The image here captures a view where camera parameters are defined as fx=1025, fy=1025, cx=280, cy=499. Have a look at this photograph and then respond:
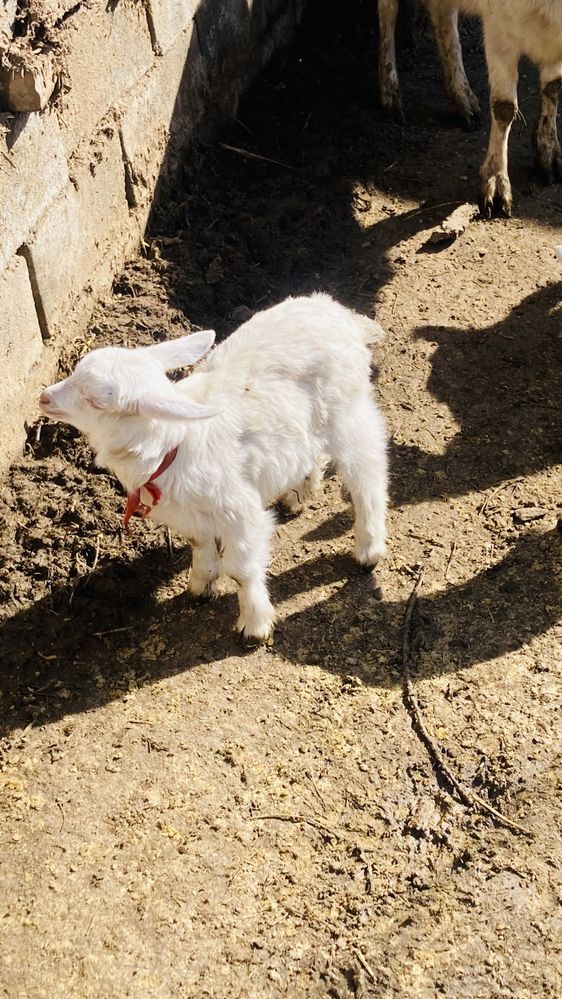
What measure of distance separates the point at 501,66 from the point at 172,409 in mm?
→ 4000

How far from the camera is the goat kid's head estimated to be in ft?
10.7

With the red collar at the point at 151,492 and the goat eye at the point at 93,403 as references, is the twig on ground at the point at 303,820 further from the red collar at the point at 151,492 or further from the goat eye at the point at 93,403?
the goat eye at the point at 93,403

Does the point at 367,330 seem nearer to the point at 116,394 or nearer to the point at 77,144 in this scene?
the point at 116,394

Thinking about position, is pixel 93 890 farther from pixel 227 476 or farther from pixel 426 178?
pixel 426 178

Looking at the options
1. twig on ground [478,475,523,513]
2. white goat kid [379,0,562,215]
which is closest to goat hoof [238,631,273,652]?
twig on ground [478,475,523,513]

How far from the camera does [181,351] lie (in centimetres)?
365

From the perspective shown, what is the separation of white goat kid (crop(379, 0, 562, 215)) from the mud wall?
1.63m

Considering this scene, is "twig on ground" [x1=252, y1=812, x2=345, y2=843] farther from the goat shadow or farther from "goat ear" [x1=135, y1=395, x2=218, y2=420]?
"goat ear" [x1=135, y1=395, x2=218, y2=420]

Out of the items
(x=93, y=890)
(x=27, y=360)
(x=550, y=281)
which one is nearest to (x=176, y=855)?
(x=93, y=890)

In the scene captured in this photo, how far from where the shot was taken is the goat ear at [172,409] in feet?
10.6

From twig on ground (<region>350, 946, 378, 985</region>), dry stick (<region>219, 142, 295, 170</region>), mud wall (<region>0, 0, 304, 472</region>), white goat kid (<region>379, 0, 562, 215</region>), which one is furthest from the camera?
dry stick (<region>219, 142, 295, 170</region>)

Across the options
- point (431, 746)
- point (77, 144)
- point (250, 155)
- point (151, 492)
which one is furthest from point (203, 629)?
point (250, 155)

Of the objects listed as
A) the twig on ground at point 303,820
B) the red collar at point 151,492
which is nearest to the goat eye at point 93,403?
the red collar at point 151,492

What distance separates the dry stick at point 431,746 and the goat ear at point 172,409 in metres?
1.28
